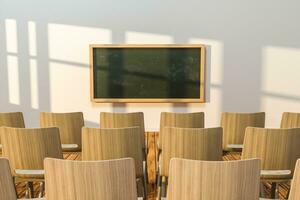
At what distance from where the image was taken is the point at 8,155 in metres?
3.37

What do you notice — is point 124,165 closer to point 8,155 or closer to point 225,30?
point 8,155

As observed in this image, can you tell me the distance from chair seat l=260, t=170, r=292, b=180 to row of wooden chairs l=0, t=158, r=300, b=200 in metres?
1.17

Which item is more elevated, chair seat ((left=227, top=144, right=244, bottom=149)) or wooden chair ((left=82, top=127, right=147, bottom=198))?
wooden chair ((left=82, top=127, right=147, bottom=198))

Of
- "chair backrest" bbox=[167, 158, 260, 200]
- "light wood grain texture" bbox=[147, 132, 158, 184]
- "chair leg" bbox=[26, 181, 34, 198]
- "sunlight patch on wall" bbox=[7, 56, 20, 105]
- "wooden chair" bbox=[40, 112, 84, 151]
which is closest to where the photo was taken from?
"chair backrest" bbox=[167, 158, 260, 200]

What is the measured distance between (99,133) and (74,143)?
157cm

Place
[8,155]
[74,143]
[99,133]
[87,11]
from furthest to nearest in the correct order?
[87,11], [74,143], [8,155], [99,133]

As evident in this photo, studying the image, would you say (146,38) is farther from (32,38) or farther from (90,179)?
(90,179)

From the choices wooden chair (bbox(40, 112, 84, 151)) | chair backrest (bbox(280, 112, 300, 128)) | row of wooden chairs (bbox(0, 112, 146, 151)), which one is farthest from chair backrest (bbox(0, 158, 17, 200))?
chair backrest (bbox(280, 112, 300, 128))

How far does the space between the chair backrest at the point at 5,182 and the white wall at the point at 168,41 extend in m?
5.92

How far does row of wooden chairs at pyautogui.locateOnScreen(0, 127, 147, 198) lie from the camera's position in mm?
3158

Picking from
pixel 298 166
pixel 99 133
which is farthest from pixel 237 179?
pixel 99 133

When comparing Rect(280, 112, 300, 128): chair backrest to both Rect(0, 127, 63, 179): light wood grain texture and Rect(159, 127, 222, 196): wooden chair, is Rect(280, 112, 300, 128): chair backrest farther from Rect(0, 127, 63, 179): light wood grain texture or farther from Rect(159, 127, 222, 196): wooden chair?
Rect(0, 127, 63, 179): light wood grain texture

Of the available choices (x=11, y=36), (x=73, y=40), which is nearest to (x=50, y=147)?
(x=73, y=40)

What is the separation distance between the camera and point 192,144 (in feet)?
10.6
